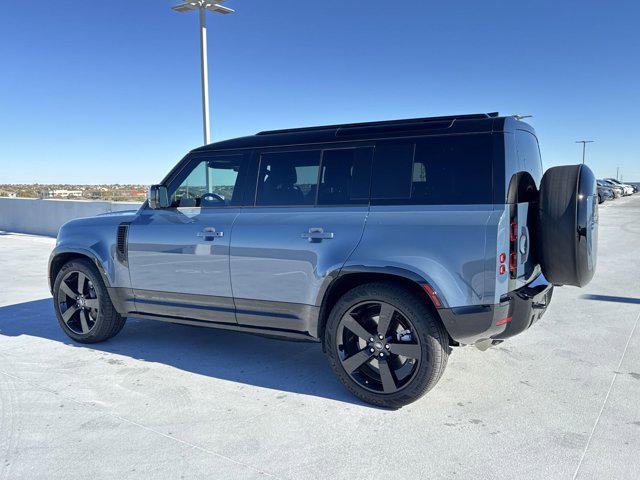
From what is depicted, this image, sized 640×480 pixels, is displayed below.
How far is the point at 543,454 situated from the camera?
9.98ft

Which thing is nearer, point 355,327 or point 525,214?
point 525,214

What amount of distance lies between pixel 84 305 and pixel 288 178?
8.43 feet

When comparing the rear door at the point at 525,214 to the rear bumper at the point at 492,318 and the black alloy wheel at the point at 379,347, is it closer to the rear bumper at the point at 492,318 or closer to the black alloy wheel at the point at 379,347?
the rear bumper at the point at 492,318

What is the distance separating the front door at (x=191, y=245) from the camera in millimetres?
4445

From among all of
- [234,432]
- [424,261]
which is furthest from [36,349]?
[424,261]

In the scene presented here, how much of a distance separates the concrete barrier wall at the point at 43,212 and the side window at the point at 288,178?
10.6 m

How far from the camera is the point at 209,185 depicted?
476cm

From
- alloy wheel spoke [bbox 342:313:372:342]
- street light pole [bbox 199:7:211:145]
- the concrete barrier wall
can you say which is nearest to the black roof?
alloy wheel spoke [bbox 342:313:372:342]

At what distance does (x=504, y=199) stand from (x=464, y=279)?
1.85ft

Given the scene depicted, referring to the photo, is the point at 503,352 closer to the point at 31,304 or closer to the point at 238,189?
the point at 238,189

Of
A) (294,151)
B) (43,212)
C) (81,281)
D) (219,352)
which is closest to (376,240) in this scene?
(294,151)

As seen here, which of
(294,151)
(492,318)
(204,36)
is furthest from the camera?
(204,36)

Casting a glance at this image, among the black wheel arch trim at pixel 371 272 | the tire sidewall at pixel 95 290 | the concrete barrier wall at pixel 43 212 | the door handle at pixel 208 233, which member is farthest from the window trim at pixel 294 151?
the concrete barrier wall at pixel 43 212

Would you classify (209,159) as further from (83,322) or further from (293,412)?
(293,412)
